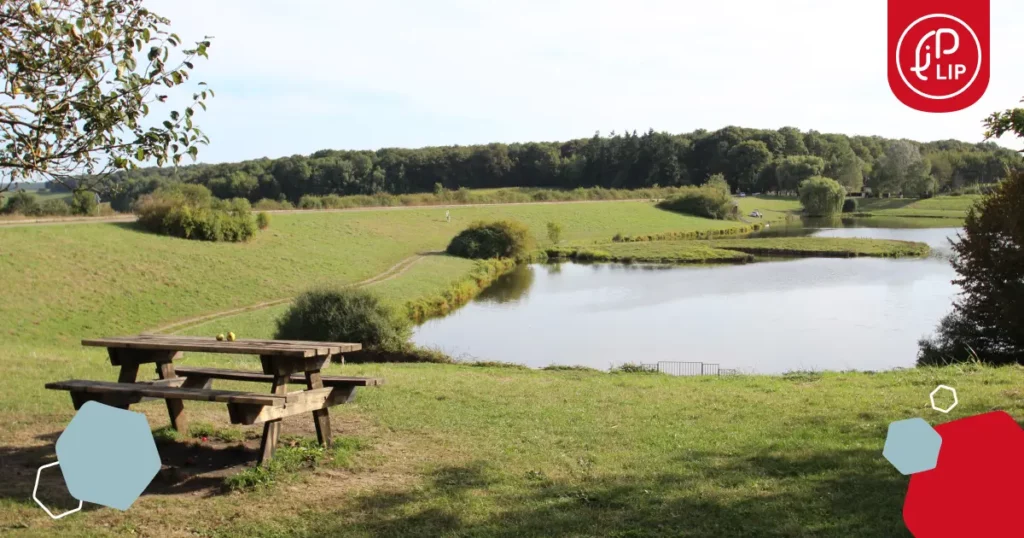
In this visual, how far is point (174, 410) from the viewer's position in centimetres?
735

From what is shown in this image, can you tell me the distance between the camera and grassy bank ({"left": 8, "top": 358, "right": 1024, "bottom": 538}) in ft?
16.8

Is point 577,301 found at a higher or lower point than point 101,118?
lower

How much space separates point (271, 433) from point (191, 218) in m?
30.4

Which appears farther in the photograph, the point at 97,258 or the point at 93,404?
the point at 97,258

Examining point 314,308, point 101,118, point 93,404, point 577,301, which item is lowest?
point 577,301

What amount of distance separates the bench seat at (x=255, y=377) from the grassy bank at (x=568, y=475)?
55 cm

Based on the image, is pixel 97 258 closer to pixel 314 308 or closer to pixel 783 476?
pixel 314 308

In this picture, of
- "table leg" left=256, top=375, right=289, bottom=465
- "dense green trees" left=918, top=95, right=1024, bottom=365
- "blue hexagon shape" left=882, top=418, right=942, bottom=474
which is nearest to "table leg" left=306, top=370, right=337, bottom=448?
"table leg" left=256, top=375, right=289, bottom=465

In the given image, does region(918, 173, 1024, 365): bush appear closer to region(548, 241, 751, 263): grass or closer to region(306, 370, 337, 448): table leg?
region(306, 370, 337, 448): table leg

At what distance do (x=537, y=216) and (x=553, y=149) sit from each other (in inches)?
2446

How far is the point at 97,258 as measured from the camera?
27938 millimetres

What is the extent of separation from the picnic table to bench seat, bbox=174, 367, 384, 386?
0.03 ft

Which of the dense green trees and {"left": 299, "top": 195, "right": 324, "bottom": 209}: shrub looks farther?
{"left": 299, "top": 195, "right": 324, "bottom": 209}: shrub

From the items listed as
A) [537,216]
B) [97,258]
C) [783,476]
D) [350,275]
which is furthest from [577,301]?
[537,216]
